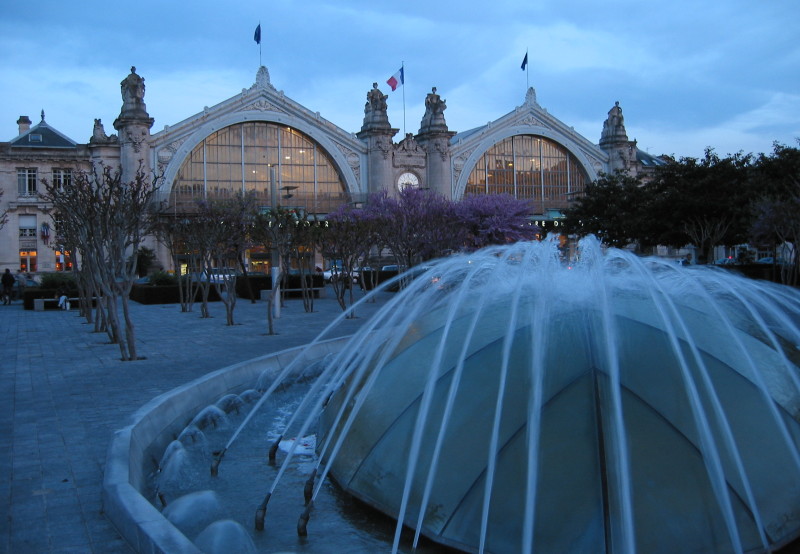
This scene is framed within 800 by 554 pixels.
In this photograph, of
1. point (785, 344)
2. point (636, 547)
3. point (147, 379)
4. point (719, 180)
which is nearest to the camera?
point (636, 547)

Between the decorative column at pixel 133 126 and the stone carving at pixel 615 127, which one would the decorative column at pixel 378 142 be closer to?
the decorative column at pixel 133 126

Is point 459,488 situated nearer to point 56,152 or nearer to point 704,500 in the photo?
point 704,500

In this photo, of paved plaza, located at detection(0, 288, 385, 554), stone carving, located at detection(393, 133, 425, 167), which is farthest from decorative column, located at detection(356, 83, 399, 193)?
paved plaza, located at detection(0, 288, 385, 554)

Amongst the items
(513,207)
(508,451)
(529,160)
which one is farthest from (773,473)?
(529,160)

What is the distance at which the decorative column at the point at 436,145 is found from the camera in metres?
66.7

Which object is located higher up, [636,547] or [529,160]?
[529,160]

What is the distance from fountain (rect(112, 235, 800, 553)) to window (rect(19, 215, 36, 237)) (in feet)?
196

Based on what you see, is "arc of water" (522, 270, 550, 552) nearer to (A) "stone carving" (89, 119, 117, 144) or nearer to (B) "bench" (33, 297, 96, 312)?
(B) "bench" (33, 297, 96, 312)

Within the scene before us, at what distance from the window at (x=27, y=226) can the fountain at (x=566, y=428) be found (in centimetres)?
5985

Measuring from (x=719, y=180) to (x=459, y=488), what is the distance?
39.9 m

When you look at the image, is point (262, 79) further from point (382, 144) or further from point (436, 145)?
point (436, 145)

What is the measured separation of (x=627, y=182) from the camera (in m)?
50.7

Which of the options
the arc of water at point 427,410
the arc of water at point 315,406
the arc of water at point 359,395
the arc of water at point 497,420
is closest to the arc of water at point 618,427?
the arc of water at point 497,420

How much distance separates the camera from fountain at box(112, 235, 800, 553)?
15.6ft
